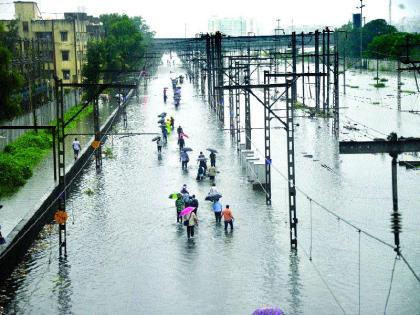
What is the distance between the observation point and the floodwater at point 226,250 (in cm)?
1619

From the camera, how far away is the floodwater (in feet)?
53.1

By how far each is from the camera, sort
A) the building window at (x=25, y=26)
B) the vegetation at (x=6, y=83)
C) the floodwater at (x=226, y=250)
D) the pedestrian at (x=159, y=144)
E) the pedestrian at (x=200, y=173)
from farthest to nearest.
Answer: the building window at (x=25, y=26)
the pedestrian at (x=159, y=144)
the pedestrian at (x=200, y=173)
the vegetation at (x=6, y=83)
the floodwater at (x=226, y=250)

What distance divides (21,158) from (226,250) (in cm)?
1720

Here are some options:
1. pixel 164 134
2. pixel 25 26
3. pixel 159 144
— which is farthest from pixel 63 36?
pixel 159 144

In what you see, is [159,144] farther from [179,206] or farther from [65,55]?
[65,55]

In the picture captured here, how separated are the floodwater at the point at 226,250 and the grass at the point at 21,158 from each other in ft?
7.56

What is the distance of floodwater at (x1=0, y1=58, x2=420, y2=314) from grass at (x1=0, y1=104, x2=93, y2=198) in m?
2.31

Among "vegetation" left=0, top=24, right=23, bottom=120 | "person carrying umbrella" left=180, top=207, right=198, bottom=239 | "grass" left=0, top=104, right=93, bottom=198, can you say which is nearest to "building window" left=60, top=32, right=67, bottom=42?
"grass" left=0, top=104, right=93, bottom=198

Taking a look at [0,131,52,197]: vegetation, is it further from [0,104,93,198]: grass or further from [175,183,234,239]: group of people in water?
[175,183,234,239]: group of people in water

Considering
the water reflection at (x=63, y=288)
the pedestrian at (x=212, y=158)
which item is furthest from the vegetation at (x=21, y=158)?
the water reflection at (x=63, y=288)

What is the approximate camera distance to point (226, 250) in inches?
795

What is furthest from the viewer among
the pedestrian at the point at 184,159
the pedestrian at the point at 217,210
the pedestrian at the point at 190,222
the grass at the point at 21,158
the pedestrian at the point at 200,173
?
the pedestrian at the point at 184,159

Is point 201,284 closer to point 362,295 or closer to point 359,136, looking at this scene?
point 362,295

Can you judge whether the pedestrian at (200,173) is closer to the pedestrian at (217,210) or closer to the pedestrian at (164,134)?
the pedestrian at (217,210)
